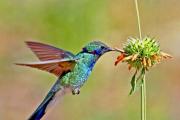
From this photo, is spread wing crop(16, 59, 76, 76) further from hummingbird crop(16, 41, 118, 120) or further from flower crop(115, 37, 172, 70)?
flower crop(115, 37, 172, 70)

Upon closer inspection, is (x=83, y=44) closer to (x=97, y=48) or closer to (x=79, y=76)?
(x=79, y=76)

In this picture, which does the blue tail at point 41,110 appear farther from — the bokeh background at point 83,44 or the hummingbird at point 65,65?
the bokeh background at point 83,44

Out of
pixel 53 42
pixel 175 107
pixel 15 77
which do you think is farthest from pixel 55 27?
pixel 175 107

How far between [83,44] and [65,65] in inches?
A: 149

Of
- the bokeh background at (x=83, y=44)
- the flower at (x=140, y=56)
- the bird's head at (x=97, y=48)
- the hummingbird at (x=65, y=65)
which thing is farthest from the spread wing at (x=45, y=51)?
the bokeh background at (x=83, y=44)

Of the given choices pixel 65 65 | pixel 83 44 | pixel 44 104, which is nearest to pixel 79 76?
Answer: pixel 65 65

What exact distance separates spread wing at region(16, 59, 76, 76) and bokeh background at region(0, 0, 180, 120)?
2.67 m

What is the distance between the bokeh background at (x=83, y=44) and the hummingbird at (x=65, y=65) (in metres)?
2.60

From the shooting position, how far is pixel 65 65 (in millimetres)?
2836

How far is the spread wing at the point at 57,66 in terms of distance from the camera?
101 inches

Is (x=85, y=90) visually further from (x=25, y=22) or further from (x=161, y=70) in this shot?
(x=25, y=22)

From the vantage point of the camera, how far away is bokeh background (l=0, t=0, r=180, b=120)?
5855mm

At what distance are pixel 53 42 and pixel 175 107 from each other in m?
1.62

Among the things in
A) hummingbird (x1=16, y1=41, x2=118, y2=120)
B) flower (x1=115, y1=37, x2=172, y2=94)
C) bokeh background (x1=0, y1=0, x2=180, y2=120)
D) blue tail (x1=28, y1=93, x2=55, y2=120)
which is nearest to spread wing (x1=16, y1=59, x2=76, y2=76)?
hummingbird (x1=16, y1=41, x2=118, y2=120)
